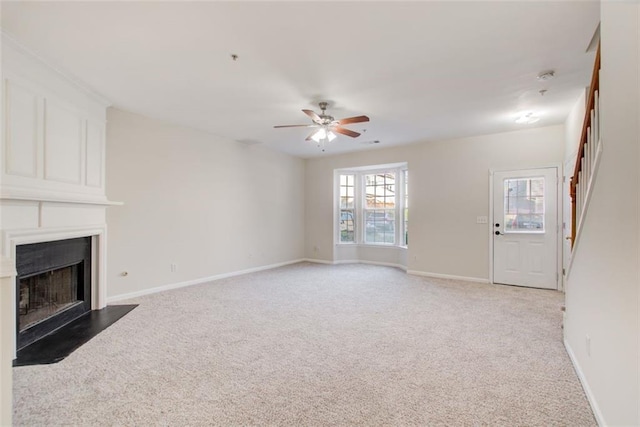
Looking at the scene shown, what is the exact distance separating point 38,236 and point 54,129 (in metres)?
A: 1.09

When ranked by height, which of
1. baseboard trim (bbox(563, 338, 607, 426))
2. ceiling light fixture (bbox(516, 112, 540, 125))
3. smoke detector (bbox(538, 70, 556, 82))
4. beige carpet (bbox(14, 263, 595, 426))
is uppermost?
smoke detector (bbox(538, 70, 556, 82))

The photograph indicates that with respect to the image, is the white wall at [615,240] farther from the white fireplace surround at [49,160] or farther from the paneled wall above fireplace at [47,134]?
the paneled wall above fireplace at [47,134]

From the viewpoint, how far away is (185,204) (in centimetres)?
503

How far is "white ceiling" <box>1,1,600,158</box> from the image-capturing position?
2.15 metres

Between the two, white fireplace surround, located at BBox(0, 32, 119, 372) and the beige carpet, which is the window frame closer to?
the beige carpet

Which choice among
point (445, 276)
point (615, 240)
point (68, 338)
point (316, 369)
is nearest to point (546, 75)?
point (615, 240)

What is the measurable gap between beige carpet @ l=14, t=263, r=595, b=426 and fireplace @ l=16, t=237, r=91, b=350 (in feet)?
1.93

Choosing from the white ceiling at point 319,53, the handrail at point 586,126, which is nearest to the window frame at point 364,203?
the white ceiling at point 319,53

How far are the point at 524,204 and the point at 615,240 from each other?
3.95m

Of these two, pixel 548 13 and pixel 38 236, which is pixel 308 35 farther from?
pixel 38 236

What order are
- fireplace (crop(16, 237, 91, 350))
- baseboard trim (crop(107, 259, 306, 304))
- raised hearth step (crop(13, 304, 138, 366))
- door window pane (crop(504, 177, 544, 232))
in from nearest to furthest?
raised hearth step (crop(13, 304, 138, 366)) → fireplace (crop(16, 237, 91, 350)) → baseboard trim (crop(107, 259, 306, 304)) → door window pane (crop(504, 177, 544, 232))

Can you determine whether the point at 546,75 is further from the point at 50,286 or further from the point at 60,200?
the point at 50,286

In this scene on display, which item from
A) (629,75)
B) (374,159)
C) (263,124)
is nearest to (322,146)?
(374,159)

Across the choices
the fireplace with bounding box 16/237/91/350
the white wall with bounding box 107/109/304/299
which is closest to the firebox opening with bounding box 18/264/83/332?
the fireplace with bounding box 16/237/91/350
